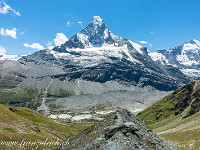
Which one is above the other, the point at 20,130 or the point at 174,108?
the point at 174,108

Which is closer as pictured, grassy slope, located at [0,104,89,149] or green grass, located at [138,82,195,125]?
grassy slope, located at [0,104,89,149]

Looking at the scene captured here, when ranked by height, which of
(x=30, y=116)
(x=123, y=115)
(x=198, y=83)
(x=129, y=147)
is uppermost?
(x=198, y=83)

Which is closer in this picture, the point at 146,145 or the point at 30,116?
the point at 146,145

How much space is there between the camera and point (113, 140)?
13297 mm


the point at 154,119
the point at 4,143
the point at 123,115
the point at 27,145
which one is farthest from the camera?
the point at 154,119

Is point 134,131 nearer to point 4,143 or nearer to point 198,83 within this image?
point 4,143

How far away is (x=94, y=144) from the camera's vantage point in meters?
14.5

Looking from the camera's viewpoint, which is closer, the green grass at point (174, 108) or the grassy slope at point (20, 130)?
the grassy slope at point (20, 130)

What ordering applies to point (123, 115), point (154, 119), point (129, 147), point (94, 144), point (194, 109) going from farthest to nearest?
point (154, 119) < point (194, 109) < point (123, 115) < point (94, 144) < point (129, 147)

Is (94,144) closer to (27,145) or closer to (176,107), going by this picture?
(27,145)

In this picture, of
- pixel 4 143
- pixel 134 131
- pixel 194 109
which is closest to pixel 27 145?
pixel 4 143

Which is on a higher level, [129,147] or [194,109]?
[129,147]

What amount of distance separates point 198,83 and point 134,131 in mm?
174317

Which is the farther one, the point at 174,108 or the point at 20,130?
the point at 174,108
